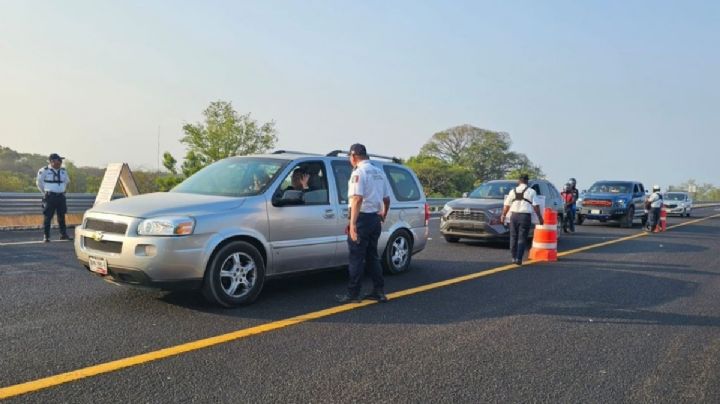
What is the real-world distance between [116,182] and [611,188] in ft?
60.6

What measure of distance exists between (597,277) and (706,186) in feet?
500

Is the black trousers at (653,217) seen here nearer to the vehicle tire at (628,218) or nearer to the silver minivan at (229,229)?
the vehicle tire at (628,218)

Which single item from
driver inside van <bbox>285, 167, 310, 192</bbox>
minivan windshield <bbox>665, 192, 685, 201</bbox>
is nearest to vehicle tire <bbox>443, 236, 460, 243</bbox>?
driver inside van <bbox>285, 167, 310, 192</bbox>

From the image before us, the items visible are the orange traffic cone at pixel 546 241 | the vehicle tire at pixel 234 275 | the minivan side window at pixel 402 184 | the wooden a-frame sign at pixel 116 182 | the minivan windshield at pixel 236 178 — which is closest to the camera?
the vehicle tire at pixel 234 275

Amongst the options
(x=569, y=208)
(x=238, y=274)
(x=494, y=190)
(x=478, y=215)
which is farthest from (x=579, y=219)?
→ (x=238, y=274)

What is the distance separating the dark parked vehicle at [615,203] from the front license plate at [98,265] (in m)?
19.4

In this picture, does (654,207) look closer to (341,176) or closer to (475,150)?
(341,176)

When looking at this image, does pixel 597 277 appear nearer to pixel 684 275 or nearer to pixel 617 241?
pixel 684 275

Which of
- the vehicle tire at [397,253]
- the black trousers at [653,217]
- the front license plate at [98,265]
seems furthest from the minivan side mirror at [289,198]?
the black trousers at [653,217]

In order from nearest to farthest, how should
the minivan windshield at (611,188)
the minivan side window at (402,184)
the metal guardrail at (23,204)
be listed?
the minivan side window at (402,184) < the metal guardrail at (23,204) < the minivan windshield at (611,188)

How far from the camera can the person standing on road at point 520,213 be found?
9961mm

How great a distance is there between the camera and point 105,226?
18.4 feet

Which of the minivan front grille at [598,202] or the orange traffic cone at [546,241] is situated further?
the minivan front grille at [598,202]

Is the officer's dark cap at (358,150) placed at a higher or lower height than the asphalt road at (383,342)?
higher
